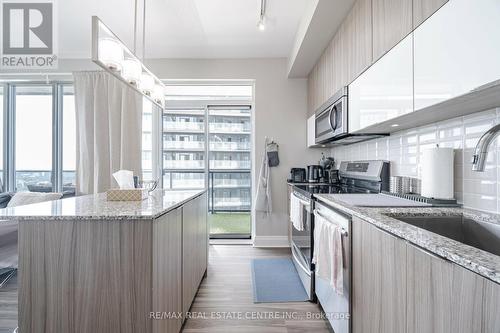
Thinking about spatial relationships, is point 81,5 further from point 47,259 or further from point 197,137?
point 47,259

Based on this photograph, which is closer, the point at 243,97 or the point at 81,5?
the point at 81,5

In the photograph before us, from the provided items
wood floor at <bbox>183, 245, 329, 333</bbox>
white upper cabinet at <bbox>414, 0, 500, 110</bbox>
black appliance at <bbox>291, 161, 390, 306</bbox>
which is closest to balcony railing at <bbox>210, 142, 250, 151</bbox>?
black appliance at <bbox>291, 161, 390, 306</bbox>

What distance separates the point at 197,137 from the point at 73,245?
2.96 m

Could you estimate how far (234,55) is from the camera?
11.9ft

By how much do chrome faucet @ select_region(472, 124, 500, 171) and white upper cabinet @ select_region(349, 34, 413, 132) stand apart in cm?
40

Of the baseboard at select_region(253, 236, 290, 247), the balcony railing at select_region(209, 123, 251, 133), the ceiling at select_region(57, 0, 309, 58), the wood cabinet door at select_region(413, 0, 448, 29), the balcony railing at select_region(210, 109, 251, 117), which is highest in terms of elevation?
the ceiling at select_region(57, 0, 309, 58)

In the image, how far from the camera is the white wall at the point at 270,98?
144 inches

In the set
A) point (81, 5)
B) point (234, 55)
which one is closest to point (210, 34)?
point (234, 55)

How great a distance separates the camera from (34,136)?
3.82 meters

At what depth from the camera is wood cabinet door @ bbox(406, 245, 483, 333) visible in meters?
0.62

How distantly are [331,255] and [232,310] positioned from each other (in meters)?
1.04

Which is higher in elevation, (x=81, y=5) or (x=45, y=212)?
(x=81, y=5)

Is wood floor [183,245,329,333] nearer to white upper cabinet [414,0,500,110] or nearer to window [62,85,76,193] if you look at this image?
white upper cabinet [414,0,500,110]

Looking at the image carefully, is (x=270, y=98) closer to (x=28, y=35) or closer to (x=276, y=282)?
(x=276, y=282)
